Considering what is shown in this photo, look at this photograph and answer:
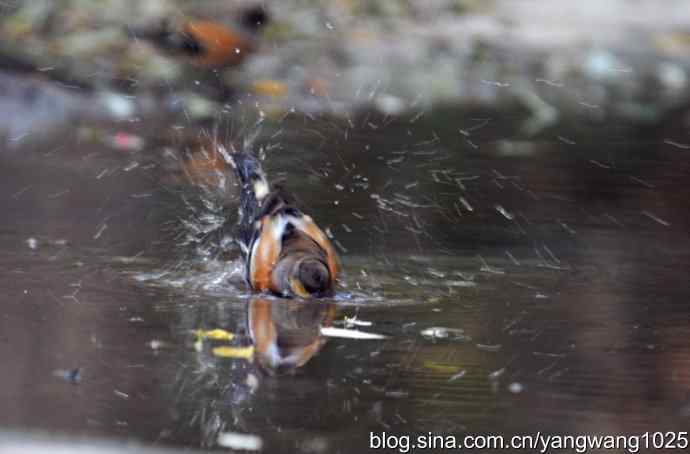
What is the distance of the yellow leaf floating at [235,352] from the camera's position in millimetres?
5516

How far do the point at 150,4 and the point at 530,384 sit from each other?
7866 mm

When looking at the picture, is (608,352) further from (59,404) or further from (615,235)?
(615,235)

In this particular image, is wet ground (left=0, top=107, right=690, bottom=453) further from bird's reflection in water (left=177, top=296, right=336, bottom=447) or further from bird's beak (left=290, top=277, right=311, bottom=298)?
bird's beak (left=290, top=277, right=311, bottom=298)

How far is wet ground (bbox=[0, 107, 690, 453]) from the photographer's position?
4.87 m

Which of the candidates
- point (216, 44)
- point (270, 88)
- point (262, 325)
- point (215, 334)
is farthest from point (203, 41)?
point (215, 334)

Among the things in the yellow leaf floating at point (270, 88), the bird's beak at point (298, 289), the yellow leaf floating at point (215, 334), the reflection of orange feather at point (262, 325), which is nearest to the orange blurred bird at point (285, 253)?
the bird's beak at point (298, 289)

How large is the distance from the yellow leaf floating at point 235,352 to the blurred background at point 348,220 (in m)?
0.03

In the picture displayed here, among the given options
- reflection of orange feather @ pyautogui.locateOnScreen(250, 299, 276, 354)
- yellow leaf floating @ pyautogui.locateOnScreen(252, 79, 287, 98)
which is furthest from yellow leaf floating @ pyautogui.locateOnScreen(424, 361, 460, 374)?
yellow leaf floating @ pyautogui.locateOnScreen(252, 79, 287, 98)

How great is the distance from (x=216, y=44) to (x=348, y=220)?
4303 mm

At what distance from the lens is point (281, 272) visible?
634 cm

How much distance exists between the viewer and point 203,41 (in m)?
12.0

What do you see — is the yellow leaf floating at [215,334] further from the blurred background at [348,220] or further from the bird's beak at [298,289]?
the bird's beak at [298,289]

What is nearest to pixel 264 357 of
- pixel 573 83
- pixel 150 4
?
pixel 150 4

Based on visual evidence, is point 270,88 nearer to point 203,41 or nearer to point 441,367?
point 203,41
